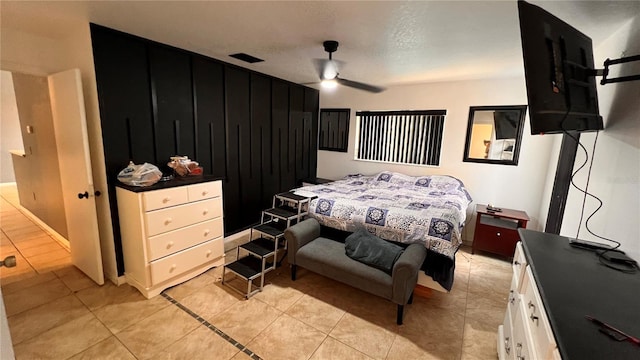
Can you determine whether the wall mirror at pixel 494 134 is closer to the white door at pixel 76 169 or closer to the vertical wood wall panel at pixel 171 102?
the vertical wood wall panel at pixel 171 102

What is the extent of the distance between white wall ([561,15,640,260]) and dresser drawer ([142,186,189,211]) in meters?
3.16

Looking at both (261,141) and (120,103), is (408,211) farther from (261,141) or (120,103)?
(120,103)

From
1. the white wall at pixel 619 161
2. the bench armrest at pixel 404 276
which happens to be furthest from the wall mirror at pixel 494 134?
the bench armrest at pixel 404 276

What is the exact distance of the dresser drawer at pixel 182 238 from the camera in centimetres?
233

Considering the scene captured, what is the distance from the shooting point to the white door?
223 cm

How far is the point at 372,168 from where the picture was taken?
467 cm

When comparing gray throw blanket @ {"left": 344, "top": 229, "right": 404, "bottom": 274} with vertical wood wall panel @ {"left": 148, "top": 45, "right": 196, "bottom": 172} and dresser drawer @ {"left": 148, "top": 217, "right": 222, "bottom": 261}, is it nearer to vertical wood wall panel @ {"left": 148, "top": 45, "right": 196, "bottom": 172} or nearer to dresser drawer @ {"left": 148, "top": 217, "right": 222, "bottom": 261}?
dresser drawer @ {"left": 148, "top": 217, "right": 222, "bottom": 261}

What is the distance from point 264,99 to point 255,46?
1.30 m

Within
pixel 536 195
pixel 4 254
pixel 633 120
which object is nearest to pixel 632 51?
pixel 633 120

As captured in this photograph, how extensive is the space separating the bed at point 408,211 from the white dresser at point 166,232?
3.86 feet

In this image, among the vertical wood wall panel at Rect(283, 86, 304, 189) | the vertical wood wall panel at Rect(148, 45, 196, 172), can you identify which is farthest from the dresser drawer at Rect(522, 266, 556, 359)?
the vertical wood wall panel at Rect(283, 86, 304, 189)

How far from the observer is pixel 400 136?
14.4ft

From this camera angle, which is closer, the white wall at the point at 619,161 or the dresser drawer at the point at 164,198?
the white wall at the point at 619,161

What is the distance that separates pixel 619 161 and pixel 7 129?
9.60 m
